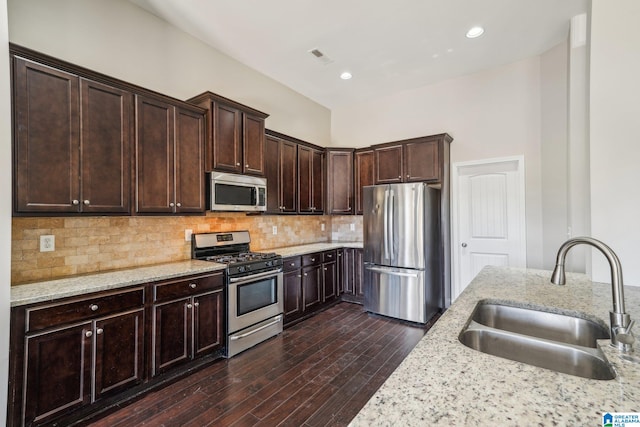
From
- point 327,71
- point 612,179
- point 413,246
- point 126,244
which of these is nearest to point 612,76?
point 612,179

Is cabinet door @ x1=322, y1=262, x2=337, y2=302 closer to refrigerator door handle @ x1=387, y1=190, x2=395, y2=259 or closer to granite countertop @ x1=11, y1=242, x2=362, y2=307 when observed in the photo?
refrigerator door handle @ x1=387, y1=190, x2=395, y2=259

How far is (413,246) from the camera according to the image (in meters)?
3.76

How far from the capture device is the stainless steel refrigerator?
3713mm

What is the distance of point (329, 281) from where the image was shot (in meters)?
4.35

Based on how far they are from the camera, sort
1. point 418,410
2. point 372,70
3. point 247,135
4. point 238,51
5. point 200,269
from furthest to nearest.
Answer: point 372,70, point 238,51, point 247,135, point 200,269, point 418,410

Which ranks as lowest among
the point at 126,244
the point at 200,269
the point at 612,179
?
the point at 200,269

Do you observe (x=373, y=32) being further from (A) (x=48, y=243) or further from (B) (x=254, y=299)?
(A) (x=48, y=243)

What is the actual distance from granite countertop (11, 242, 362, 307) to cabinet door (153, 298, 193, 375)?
0.86 feet

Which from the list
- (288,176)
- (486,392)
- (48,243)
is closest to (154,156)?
(48,243)

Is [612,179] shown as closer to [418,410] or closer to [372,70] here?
[418,410]

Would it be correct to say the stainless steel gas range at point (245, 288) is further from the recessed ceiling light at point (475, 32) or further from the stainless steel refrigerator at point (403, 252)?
the recessed ceiling light at point (475, 32)

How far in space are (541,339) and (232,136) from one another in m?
3.08

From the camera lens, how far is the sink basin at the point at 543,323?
1.35 m

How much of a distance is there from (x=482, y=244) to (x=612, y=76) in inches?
101
